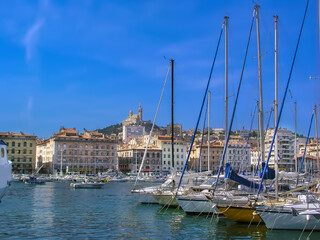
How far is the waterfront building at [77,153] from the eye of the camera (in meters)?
116

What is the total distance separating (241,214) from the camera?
22922mm

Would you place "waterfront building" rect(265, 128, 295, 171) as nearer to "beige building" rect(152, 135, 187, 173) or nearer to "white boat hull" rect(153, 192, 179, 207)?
"beige building" rect(152, 135, 187, 173)

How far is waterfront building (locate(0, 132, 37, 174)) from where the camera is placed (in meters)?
117

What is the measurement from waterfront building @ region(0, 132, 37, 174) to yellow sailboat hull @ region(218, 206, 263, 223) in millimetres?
105211

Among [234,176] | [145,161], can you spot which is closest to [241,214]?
→ [234,176]

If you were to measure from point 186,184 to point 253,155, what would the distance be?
11813cm

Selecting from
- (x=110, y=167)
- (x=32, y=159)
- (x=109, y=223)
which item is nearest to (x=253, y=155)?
(x=110, y=167)

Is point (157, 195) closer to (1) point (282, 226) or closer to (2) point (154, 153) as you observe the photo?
(1) point (282, 226)

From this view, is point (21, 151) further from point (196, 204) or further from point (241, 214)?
point (241, 214)

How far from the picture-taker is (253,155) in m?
148

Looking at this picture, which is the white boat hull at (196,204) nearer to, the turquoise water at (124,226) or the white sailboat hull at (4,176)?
the turquoise water at (124,226)

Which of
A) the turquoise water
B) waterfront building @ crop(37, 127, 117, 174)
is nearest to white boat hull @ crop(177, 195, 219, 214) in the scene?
the turquoise water

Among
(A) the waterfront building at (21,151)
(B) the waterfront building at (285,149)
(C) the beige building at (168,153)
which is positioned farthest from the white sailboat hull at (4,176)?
(C) the beige building at (168,153)

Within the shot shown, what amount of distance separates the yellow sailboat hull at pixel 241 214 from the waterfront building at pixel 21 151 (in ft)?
345
